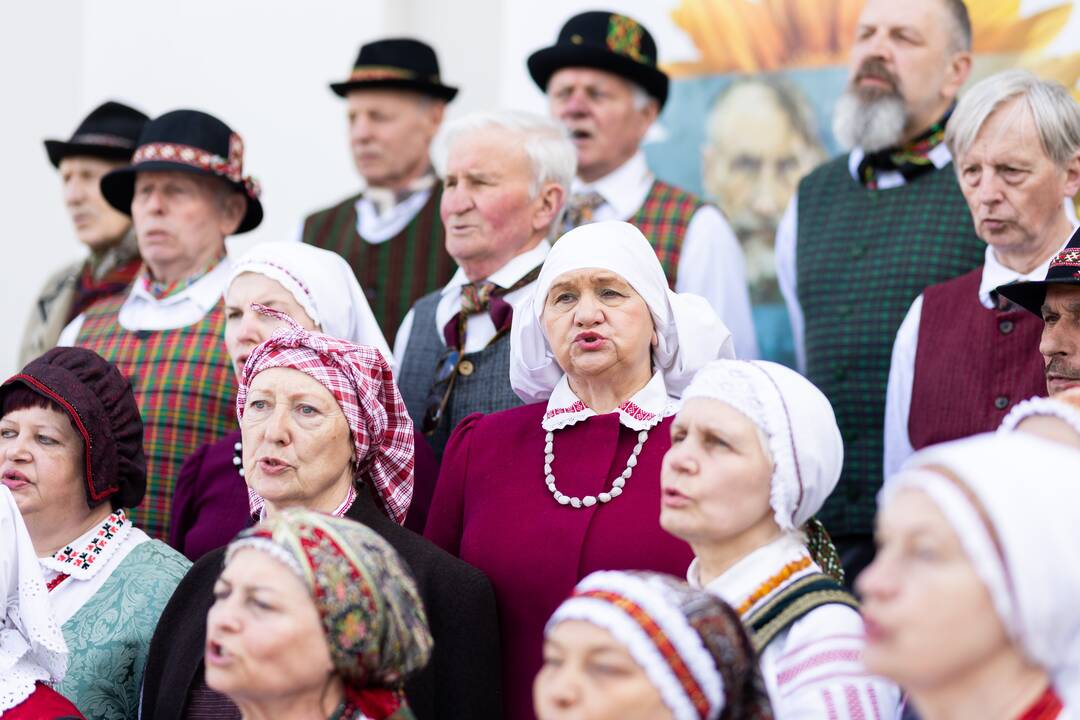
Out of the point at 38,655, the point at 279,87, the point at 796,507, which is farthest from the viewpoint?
the point at 279,87

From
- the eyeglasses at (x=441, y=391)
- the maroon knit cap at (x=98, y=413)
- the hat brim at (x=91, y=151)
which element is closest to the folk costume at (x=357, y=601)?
the maroon knit cap at (x=98, y=413)

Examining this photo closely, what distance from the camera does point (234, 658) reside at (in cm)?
331

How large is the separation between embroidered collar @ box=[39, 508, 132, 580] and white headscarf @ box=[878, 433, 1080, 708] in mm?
2474

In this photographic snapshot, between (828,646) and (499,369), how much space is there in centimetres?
193

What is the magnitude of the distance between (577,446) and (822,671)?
1.12 m

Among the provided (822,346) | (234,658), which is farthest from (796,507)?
(822,346)

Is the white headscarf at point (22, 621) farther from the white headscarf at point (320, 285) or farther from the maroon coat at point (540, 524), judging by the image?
the white headscarf at point (320, 285)

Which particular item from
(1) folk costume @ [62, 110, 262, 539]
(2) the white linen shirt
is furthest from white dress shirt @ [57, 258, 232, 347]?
(2) the white linen shirt

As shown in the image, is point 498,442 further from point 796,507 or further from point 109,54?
point 109,54

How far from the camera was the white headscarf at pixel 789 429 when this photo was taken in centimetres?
352

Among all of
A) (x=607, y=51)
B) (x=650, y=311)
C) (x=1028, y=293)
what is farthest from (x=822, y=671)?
(x=607, y=51)

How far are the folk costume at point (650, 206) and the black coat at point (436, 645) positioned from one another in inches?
73.8

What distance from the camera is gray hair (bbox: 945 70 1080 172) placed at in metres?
4.89

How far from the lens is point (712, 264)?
5.89 meters
